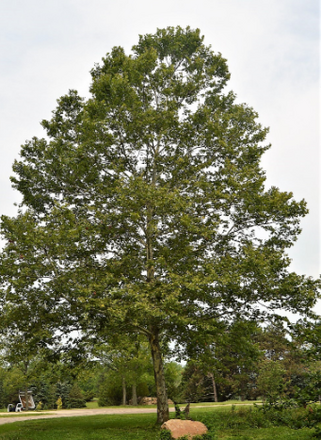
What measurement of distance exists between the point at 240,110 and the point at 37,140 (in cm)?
1007

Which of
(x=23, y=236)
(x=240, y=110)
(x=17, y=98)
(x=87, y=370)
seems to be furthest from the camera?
(x=240, y=110)

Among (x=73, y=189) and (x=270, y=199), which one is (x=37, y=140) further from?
(x=270, y=199)

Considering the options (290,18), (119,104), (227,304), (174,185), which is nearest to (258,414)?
(227,304)

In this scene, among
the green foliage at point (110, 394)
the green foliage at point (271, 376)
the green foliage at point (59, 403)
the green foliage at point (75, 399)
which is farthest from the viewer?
the green foliage at point (75, 399)

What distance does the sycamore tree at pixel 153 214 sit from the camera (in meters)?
14.2

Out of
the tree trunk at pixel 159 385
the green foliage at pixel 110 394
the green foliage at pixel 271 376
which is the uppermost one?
the tree trunk at pixel 159 385

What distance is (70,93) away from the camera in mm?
19141

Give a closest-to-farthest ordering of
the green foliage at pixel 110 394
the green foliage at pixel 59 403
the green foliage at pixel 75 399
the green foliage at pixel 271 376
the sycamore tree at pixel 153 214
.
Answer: the sycamore tree at pixel 153 214 < the green foliage at pixel 271 376 < the green foliage at pixel 110 394 < the green foliage at pixel 59 403 < the green foliage at pixel 75 399

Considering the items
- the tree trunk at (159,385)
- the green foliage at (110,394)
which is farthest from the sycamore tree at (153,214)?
the green foliage at (110,394)

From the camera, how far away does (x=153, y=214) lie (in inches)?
679

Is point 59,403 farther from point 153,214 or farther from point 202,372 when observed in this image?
point 153,214

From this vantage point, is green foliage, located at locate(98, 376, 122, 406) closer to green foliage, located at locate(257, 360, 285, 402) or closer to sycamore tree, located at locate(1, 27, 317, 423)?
green foliage, located at locate(257, 360, 285, 402)

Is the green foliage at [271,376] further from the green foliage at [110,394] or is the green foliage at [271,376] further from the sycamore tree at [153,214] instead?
the green foliage at [110,394]

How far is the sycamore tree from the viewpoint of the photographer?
14195 millimetres
